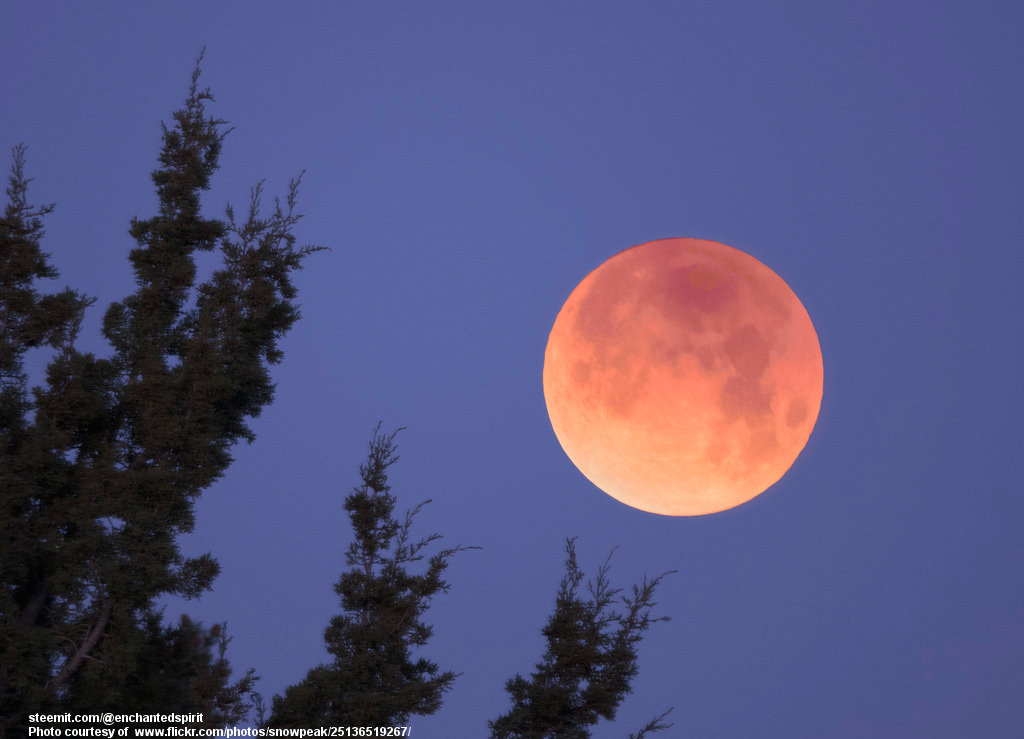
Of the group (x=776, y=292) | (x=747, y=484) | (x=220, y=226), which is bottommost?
(x=747, y=484)

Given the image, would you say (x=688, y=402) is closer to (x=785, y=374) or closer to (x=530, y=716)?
(x=785, y=374)

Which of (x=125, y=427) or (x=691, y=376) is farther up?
(x=125, y=427)

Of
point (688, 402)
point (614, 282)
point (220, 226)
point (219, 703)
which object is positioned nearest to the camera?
point (688, 402)

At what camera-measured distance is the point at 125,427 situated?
62.6 feet

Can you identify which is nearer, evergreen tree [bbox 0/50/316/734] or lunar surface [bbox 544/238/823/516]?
lunar surface [bbox 544/238/823/516]

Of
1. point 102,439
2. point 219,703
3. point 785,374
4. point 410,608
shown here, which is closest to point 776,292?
point 785,374

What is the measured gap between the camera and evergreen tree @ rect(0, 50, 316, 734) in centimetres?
1658

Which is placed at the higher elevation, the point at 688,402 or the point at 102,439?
the point at 102,439

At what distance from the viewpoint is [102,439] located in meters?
18.6

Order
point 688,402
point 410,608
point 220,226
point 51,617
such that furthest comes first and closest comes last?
point 220,226 → point 410,608 → point 51,617 → point 688,402

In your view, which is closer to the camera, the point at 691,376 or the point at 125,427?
the point at 691,376

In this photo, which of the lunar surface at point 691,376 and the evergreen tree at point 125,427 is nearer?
the lunar surface at point 691,376

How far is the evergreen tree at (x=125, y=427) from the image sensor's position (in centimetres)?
1658

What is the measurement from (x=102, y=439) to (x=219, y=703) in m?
6.34
